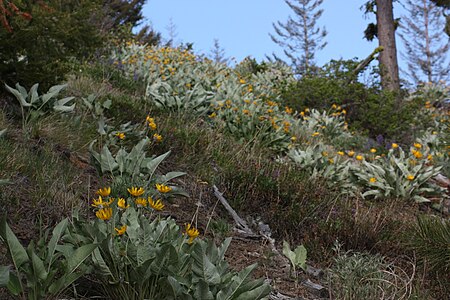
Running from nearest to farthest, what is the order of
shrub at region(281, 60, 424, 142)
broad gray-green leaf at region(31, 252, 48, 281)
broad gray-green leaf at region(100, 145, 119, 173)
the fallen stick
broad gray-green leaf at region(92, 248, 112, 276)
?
broad gray-green leaf at region(31, 252, 48, 281) → broad gray-green leaf at region(92, 248, 112, 276) → broad gray-green leaf at region(100, 145, 119, 173) → the fallen stick → shrub at region(281, 60, 424, 142)

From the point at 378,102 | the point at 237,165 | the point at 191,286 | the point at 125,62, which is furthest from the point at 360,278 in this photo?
the point at 378,102

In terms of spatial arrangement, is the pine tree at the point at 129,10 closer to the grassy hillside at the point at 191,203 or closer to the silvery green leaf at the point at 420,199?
the grassy hillside at the point at 191,203

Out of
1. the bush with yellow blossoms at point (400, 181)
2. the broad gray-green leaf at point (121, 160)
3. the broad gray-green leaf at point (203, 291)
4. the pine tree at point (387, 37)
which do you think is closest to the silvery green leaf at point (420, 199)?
the bush with yellow blossoms at point (400, 181)

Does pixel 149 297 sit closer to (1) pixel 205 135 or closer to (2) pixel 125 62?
(1) pixel 205 135

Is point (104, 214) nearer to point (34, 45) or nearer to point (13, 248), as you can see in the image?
point (13, 248)

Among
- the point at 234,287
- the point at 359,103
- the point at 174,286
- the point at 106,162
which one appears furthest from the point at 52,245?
the point at 359,103

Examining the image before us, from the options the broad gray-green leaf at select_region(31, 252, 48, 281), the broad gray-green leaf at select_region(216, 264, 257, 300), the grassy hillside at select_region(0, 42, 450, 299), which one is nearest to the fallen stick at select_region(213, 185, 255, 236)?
the grassy hillside at select_region(0, 42, 450, 299)

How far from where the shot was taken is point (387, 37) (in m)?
14.4

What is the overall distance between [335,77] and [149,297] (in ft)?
33.8

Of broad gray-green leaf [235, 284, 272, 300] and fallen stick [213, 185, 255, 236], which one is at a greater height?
fallen stick [213, 185, 255, 236]

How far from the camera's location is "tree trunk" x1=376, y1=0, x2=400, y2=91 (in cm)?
1433

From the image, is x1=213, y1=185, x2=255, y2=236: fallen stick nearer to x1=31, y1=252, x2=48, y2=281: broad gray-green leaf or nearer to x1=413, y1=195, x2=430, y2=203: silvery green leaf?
x1=31, y1=252, x2=48, y2=281: broad gray-green leaf

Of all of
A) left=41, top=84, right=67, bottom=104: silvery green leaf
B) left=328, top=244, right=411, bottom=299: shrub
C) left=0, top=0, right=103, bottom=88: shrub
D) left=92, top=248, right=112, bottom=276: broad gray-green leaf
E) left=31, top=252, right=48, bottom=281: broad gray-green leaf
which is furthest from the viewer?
left=0, top=0, right=103, bottom=88: shrub

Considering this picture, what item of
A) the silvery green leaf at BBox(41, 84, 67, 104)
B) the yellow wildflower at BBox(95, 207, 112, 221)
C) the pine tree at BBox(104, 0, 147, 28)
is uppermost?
the pine tree at BBox(104, 0, 147, 28)
